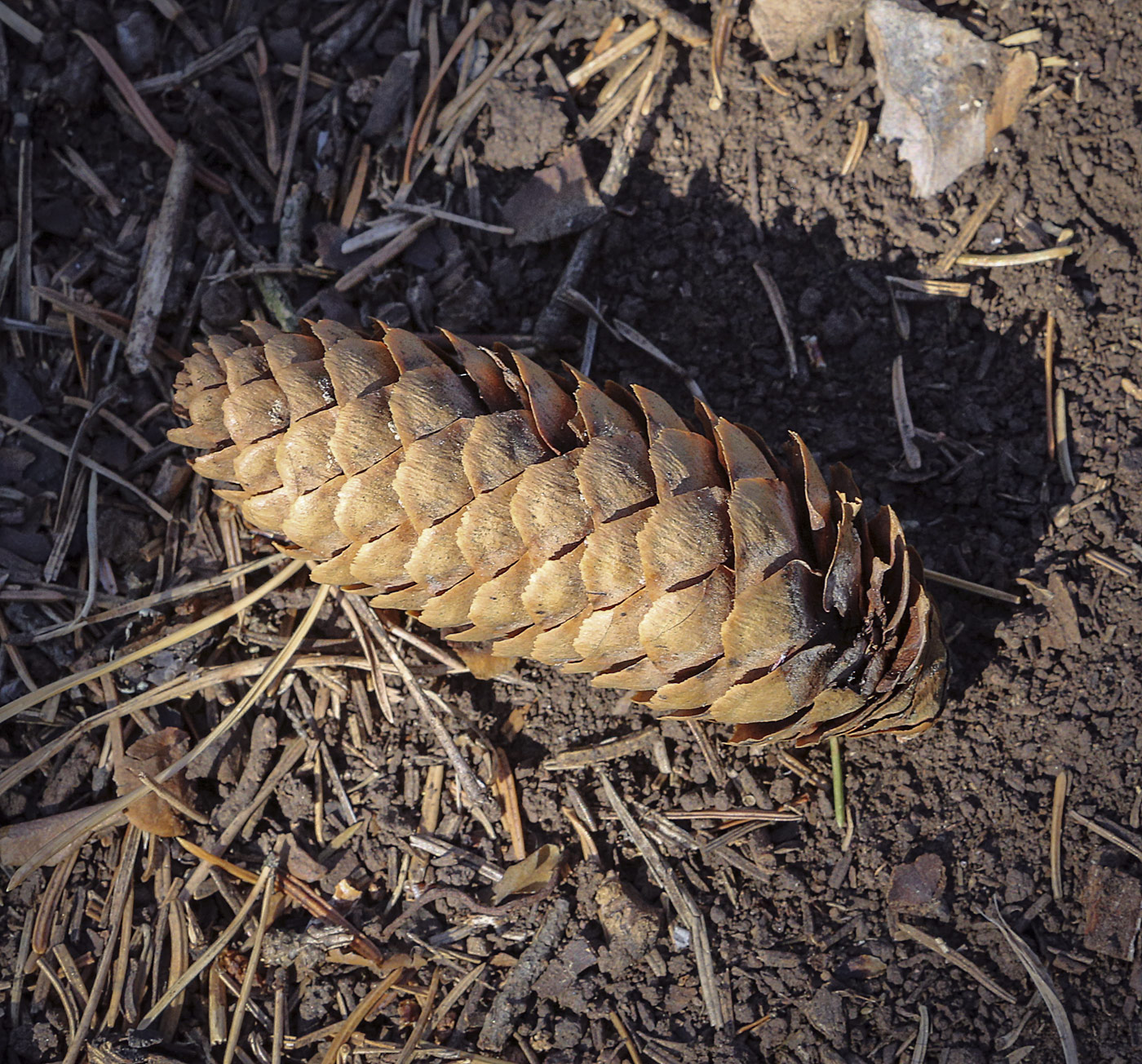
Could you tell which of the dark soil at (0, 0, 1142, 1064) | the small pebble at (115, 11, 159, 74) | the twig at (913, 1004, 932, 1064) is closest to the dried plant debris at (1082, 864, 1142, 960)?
the dark soil at (0, 0, 1142, 1064)

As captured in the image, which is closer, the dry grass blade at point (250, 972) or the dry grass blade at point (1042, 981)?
the dry grass blade at point (1042, 981)

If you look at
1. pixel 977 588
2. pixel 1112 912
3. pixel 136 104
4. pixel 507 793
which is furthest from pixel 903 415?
pixel 136 104

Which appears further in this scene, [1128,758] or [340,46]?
[340,46]

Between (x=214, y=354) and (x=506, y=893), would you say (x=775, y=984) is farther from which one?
(x=214, y=354)

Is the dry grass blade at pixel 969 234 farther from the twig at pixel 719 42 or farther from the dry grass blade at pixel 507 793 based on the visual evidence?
the dry grass blade at pixel 507 793

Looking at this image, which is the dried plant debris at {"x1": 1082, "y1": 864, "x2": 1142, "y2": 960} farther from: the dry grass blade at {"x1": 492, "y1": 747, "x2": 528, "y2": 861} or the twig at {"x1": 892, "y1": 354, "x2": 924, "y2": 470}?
the dry grass blade at {"x1": 492, "y1": 747, "x2": 528, "y2": 861}

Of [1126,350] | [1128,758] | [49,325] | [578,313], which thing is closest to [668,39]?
[578,313]

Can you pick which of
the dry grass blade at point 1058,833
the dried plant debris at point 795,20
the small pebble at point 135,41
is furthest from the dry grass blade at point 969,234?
the small pebble at point 135,41
